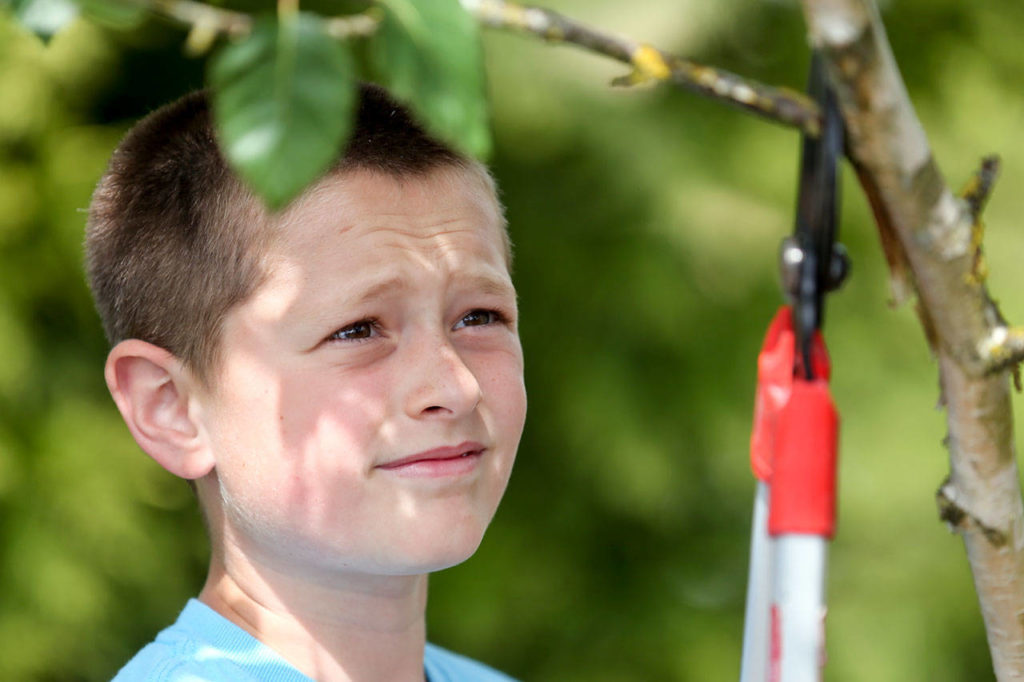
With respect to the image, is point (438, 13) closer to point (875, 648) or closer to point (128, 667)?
point (128, 667)

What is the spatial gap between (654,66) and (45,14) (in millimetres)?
233

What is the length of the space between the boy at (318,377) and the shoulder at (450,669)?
0.07 metres

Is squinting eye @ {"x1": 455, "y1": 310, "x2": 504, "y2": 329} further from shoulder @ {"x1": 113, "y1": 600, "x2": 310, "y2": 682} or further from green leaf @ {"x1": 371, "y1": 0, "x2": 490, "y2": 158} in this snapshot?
green leaf @ {"x1": 371, "y1": 0, "x2": 490, "y2": 158}

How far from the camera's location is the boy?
2.74 ft

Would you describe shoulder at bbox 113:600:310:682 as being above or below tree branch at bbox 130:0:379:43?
below

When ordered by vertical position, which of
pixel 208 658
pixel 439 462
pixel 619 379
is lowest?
pixel 208 658

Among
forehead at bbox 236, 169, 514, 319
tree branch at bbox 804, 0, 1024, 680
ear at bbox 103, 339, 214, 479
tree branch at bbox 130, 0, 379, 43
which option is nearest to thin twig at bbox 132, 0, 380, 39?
tree branch at bbox 130, 0, 379, 43

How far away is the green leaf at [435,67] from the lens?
0.41 meters

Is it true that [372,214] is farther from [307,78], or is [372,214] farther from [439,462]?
[307,78]

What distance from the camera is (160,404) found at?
0.94 m

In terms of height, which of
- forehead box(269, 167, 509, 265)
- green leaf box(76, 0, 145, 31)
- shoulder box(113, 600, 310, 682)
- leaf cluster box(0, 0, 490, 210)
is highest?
forehead box(269, 167, 509, 265)

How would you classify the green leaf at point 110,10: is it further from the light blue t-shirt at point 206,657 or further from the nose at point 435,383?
the light blue t-shirt at point 206,657

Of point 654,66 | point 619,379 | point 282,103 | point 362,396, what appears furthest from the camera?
point 619,379

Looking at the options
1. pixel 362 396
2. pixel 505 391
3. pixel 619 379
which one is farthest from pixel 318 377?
pixel 619 379
